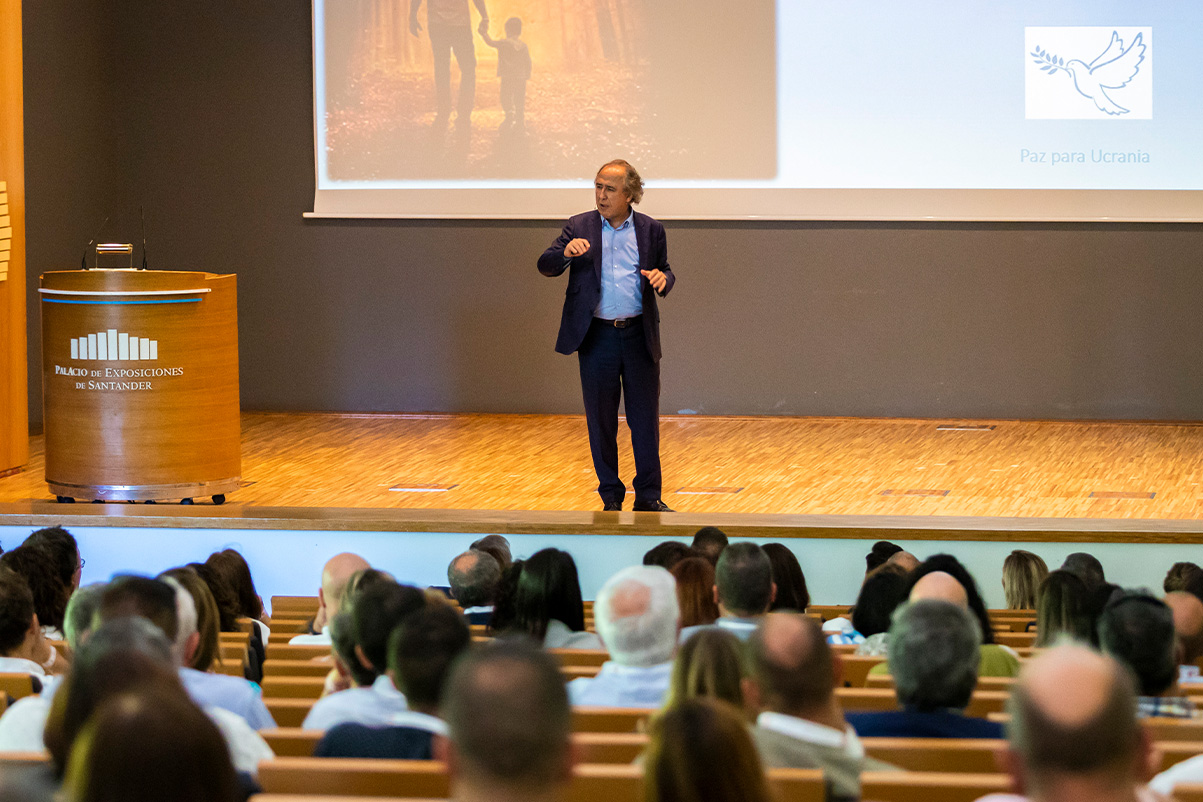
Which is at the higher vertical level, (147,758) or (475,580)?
(147,758)

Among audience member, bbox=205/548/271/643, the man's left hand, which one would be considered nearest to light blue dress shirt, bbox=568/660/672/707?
audience member, bbox=205/548/271/643

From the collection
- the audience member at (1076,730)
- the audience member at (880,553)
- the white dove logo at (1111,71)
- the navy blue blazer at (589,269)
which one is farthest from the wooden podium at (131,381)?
the white dove logo at (1111,71)

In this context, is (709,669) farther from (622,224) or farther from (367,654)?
(622,224)

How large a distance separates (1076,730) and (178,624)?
1.63m

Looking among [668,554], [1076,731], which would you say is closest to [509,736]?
[1076,731]

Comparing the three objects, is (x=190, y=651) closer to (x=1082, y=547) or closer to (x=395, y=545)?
(x=395, y=545)

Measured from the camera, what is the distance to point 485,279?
9.18 m

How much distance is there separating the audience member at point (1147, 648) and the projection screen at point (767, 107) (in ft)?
21.5

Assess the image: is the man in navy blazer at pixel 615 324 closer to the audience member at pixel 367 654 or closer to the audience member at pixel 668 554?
the audience member at pixel 668 554

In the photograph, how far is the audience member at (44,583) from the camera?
3592 mm

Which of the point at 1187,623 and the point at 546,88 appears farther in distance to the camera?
the point at 546,88

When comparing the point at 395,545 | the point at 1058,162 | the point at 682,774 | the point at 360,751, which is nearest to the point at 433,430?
the point at 395,545

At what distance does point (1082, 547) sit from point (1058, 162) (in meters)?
4.39

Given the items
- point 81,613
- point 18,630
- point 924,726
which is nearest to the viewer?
point 924,726
